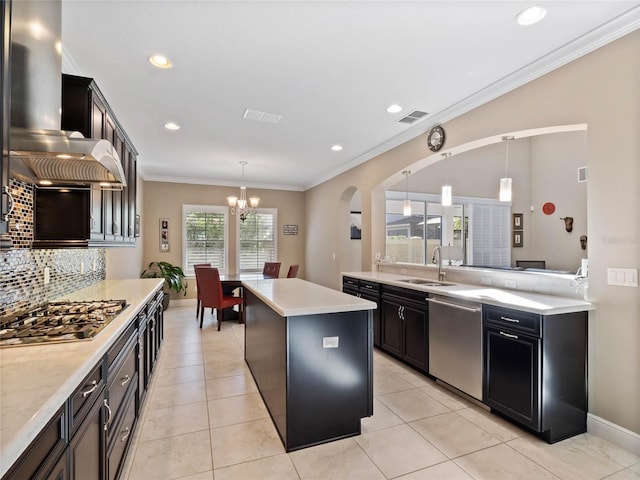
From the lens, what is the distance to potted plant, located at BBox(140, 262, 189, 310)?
650 cm

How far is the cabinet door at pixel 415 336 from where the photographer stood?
10.8ft

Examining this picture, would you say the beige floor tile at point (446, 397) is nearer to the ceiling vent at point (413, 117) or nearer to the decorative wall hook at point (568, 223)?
the ceiling vent at point (413, 117)

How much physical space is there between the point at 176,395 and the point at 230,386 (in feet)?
1.58

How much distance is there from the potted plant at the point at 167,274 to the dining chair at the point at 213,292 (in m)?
1.53

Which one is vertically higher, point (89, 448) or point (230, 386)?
point (89, 448)

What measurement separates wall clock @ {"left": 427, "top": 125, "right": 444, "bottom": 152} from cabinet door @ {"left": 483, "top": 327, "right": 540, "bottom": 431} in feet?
7.17

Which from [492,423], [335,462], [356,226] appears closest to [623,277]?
[492,423]

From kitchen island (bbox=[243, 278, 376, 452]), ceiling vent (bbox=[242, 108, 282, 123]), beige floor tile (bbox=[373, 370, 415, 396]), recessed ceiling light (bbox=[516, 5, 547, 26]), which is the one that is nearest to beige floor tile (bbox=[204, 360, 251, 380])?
kitchen island (bbox=[243, 278, 376, 452])

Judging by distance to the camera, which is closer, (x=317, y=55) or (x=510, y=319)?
(x=510, y=319)

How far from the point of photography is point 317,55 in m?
2.56

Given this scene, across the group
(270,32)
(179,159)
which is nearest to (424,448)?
(270,32)

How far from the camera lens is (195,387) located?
315cm

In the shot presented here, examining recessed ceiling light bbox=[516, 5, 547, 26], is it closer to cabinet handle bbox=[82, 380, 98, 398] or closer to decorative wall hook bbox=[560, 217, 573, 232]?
cabinet handle bbox=[82, 380, 98, 398]

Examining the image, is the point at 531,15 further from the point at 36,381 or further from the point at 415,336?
the point at 36,381
